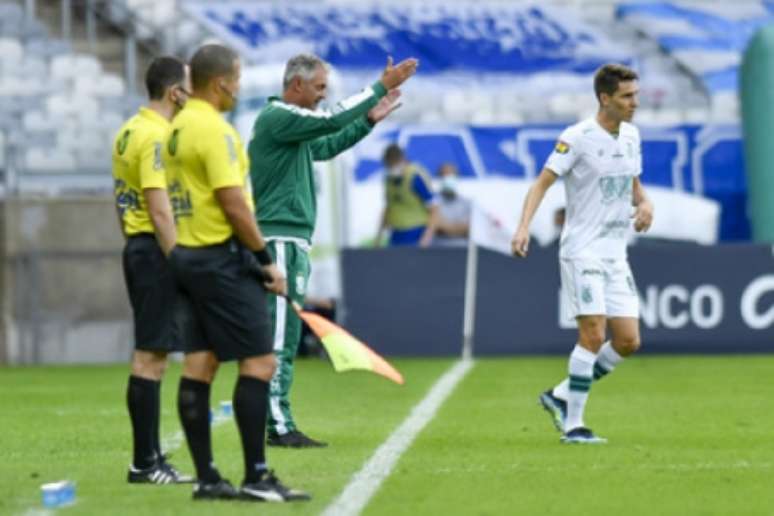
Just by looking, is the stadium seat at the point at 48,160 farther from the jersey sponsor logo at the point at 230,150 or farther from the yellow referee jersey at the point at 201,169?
the jersey sponsor logo at the point at 230,150

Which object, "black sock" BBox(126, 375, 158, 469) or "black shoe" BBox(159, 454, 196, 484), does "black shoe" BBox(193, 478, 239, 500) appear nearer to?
"black shoe" BBox(159, 454, 196, 484)

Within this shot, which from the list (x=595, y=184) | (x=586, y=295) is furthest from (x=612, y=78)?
(x=586, y=295)

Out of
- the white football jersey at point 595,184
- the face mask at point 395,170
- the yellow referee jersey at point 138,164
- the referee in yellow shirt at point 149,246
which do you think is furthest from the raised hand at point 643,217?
the face mask at point 395,170

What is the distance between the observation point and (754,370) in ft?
60.1

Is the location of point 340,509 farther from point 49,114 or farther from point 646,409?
point 49,114

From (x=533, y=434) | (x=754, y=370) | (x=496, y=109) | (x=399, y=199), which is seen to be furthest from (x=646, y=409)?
(x=496, y=109)

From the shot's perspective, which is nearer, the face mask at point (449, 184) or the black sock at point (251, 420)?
the black sock at point (251, 420)


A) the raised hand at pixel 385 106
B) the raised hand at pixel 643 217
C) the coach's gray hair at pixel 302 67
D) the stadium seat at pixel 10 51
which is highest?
the stadium seat at pixel 10 51

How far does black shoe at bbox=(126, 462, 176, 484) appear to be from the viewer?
955cm

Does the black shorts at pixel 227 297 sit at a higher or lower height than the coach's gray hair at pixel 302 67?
lower

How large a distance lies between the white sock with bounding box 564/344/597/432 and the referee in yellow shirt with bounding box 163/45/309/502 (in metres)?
3.18

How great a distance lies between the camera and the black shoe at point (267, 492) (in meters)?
8.49

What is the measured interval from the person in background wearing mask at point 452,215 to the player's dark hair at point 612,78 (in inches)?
466

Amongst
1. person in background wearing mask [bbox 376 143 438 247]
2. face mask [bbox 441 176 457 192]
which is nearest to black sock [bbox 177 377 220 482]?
person in background wearing mask [bbox 376 143 438 247]
